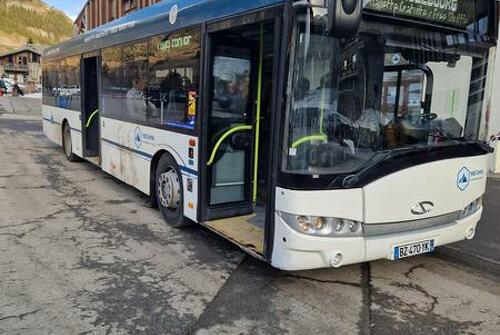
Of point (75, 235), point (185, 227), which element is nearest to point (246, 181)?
point (185, 227)

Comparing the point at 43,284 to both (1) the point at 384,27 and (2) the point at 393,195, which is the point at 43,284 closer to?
(2) the point at 393,195

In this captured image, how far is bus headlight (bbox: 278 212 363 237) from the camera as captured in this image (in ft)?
12.6

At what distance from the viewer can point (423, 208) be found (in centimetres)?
420

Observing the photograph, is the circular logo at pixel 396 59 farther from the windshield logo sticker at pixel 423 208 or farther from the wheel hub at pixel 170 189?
the wheel hub at pixel 170 189

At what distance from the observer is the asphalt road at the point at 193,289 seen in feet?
12.0

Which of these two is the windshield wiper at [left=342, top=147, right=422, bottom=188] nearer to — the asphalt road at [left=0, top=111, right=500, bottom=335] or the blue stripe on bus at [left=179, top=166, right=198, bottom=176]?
the asphalt road at [left=0, top=111, right=500, bottom=335]

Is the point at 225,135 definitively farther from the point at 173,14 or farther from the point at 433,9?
the point at 433,9

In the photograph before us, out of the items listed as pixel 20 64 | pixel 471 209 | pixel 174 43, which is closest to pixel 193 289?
pixel 471 209

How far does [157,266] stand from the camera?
476 centimetres

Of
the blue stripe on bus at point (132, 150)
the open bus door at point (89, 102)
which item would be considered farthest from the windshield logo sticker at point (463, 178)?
the open bus door at point (89, 102)

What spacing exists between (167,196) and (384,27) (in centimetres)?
334

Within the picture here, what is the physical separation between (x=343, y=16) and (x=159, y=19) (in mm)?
3506

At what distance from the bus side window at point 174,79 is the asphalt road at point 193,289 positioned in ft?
4.44

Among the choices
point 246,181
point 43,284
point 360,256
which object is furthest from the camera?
point 246,181
